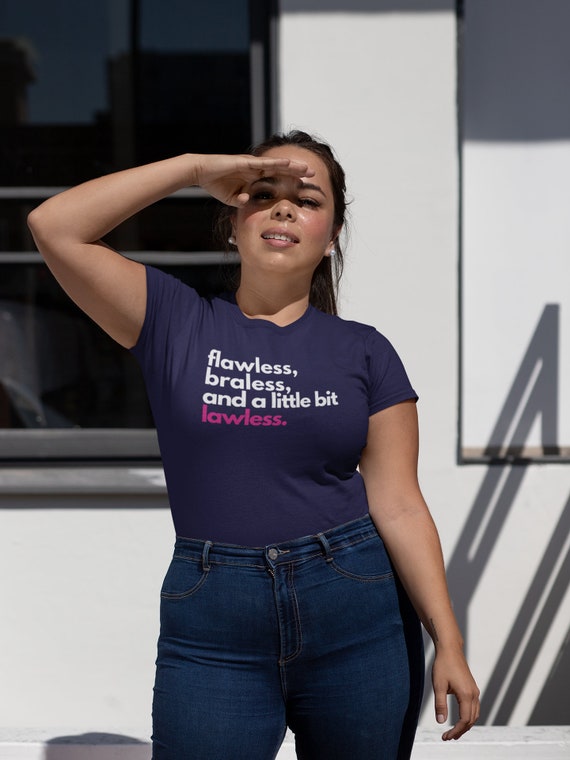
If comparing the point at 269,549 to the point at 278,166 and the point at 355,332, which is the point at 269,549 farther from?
the point at 278,166

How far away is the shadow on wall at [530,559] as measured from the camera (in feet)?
9.89

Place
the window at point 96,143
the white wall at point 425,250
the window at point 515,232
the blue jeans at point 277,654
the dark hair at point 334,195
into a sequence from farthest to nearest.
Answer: the window at point 96,143 < the window at point 515,232 < the white wall at point 425,250 < the dark hair at point 334,195 < the blue jeans at point 277,654

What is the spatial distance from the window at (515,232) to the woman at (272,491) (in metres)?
1.34

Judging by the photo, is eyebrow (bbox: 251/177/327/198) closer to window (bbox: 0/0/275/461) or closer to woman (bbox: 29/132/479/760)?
woman (bbox: 29/132/479/760)

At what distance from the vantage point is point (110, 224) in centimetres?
167

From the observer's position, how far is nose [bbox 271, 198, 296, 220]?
172 centimetres

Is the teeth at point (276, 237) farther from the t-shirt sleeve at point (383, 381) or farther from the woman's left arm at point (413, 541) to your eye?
the woman's left arm at point (413, 541)

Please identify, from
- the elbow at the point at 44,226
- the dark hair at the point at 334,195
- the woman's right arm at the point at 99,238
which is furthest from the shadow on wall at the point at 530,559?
the elbow at the point at 44,226

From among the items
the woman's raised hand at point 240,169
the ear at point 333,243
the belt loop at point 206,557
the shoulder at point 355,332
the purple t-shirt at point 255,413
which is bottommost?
the belt loop at point 206,557

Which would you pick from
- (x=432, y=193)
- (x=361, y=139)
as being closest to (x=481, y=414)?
(x=432, y=193)

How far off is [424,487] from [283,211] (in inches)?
59.0

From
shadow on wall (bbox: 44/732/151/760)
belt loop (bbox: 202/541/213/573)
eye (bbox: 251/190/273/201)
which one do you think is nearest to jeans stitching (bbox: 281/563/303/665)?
belt loop (bbox: 202/541/213/573)

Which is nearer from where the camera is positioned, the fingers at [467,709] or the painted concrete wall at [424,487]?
the fingers at [467,709]

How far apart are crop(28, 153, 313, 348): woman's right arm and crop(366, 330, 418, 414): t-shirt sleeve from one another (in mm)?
349
